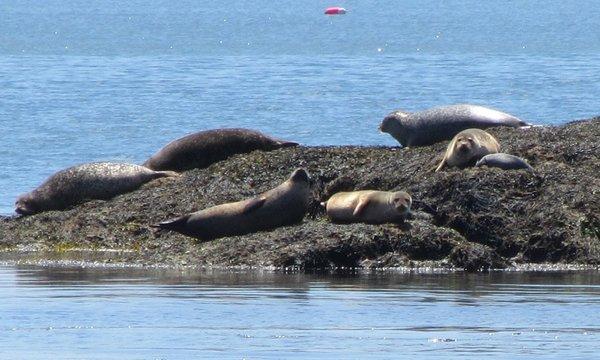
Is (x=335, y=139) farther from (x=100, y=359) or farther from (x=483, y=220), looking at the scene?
(x=100, y=359)

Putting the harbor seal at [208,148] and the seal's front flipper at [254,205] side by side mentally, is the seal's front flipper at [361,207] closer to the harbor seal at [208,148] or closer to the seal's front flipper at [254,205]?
the seal's front flipper at [254,205]

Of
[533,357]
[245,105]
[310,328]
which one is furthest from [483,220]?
[245,105]

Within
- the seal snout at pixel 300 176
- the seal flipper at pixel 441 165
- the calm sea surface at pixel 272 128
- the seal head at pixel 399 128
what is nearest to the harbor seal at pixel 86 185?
the seal snout at pixel 300 176

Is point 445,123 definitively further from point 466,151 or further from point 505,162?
point 505,162

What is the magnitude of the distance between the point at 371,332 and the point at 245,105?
2437 centimetres

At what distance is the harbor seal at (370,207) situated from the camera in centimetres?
1129

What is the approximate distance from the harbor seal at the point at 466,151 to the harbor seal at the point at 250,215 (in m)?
1.11

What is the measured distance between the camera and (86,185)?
13594mm

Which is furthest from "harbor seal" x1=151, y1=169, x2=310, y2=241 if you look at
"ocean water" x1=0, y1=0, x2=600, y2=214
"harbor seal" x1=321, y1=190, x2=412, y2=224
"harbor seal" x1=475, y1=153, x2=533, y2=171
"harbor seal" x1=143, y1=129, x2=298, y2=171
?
"ocean water" x1=0, y1=0, x2=600, y2=214

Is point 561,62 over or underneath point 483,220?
over

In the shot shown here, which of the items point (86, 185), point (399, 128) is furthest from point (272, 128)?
point (86, 185)


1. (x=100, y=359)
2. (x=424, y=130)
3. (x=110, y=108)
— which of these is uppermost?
(x=110, y=108)

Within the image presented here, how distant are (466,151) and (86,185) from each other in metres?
3.38

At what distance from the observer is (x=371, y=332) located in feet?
27.1
